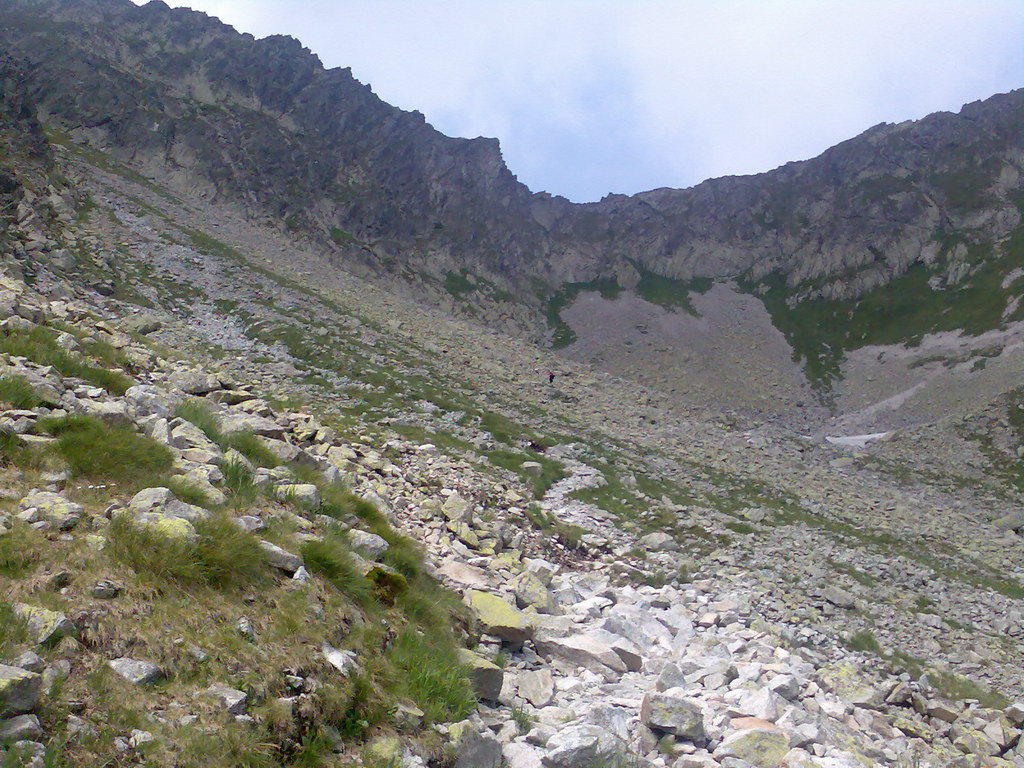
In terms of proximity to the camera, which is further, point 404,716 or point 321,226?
point 321,226

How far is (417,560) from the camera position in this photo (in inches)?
334

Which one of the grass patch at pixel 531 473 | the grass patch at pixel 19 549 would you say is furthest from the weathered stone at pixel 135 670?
the grass patch at pixel 531 473

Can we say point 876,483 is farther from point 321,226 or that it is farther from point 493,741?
point 321,226

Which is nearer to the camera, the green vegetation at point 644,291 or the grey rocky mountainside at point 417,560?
the grey rocky mountainside at point 417,560

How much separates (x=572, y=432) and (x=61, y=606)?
2556 centimetres

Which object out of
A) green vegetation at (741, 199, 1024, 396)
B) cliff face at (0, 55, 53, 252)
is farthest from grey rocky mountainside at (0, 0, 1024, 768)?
green vegetation at (741, 199, 1024, 396)

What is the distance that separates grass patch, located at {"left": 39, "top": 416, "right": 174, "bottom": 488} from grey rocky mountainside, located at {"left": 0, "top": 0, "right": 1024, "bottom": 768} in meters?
0.04

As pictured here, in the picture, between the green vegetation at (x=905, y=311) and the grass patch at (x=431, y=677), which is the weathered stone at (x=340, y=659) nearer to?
the grass patch at (x=431, y=677)

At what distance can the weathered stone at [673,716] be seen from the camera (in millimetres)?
6570

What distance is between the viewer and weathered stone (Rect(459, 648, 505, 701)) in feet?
21.7

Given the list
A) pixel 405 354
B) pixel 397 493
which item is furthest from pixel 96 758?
pixel 405 354

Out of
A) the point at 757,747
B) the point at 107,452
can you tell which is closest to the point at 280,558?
the point at 107,452

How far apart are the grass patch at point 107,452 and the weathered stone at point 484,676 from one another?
13.9ft

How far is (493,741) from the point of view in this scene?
5629 millimetres
